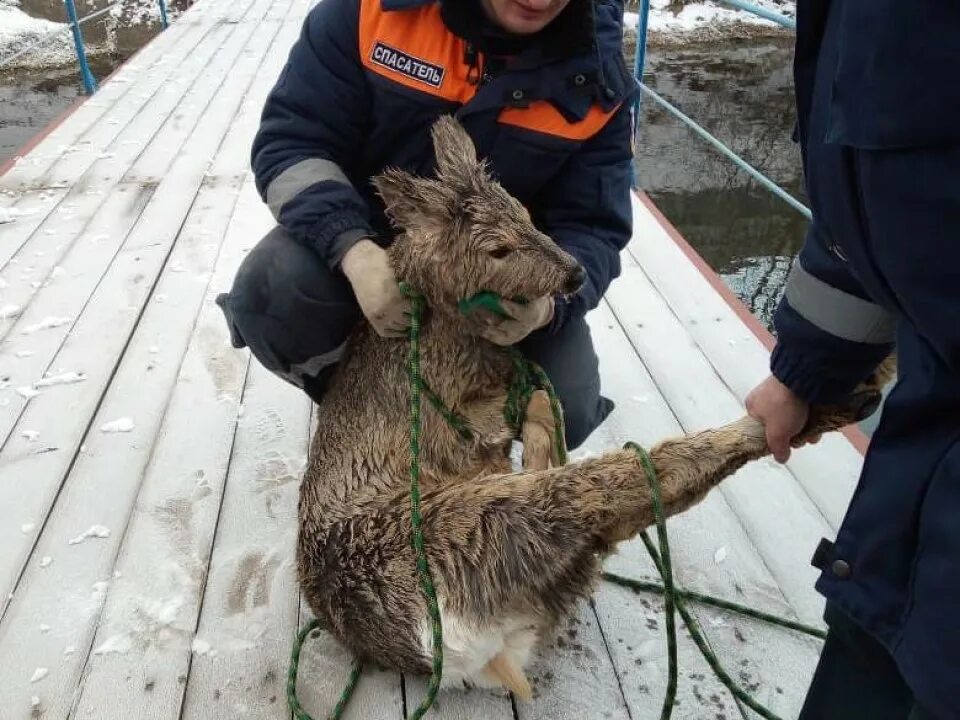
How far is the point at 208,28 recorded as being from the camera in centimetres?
1048

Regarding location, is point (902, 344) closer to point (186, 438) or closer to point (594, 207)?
point (594, 207)

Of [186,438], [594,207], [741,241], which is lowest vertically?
[741,241]

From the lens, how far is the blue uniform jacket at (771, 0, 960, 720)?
0.98 metres

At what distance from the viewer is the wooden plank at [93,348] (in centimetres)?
276

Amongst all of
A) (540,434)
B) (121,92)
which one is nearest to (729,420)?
(540,434)

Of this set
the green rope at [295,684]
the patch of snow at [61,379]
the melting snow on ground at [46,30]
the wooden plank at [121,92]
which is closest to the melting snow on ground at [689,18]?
the wooden plank at [121,92]

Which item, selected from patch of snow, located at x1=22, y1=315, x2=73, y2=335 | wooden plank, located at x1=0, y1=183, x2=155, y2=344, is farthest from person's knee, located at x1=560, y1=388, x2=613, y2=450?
patch of snow, located at x1=22, y1=315, x2=73, y2=335

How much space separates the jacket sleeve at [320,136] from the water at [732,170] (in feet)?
14.2

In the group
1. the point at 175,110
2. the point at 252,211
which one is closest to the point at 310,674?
the point at 252,211

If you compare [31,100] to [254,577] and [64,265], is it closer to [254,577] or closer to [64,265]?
[64,265]

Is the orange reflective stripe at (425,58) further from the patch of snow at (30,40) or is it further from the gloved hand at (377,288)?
the patch of snow at (30,40)

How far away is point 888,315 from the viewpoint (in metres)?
1.40

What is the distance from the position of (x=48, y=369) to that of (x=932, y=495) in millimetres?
3401

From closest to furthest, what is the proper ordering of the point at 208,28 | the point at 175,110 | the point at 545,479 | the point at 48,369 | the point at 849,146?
the point at 849,146, the point at 545,479, the point at 48,369, the point at 175,110, the point at 208,28
